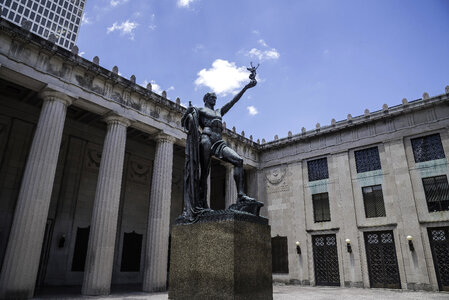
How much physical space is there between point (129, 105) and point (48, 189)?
730cm

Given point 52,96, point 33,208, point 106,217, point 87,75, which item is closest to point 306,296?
point 106,217

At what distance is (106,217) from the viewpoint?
17297 mm

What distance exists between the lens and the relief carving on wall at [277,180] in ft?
93.1

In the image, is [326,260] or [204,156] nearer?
[204,156]

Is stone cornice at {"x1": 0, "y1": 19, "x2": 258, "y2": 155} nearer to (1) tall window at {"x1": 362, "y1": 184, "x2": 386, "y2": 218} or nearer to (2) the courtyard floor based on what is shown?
(2) the courtyard floor

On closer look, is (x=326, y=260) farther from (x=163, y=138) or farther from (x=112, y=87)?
(x=112, y=87)

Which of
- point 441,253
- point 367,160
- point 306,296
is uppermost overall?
point 367,160

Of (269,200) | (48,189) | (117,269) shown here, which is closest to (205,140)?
(48,189)

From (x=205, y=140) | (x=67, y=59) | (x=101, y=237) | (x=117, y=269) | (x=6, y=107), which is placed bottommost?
(x=117, y=269)

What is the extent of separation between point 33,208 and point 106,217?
12.4 feet

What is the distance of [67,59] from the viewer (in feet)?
57.2

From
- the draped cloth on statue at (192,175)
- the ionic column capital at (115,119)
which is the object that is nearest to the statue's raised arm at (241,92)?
the draped cloth on statue at (192,175)

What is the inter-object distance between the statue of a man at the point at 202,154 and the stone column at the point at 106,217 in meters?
11.7

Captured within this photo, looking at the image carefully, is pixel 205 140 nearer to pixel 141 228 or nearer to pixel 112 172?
pixel 112 172
